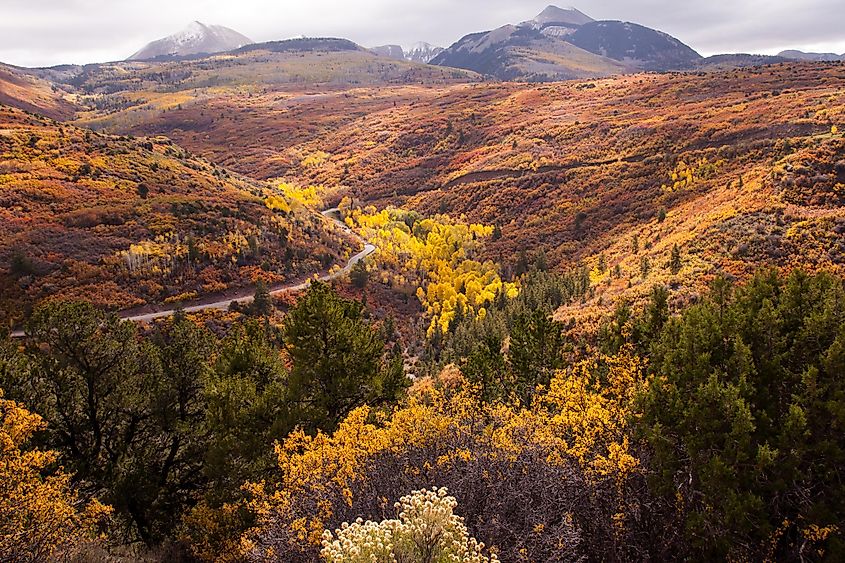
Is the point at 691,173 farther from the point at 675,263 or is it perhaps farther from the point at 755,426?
the point at 755,426

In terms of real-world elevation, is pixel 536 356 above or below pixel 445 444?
below

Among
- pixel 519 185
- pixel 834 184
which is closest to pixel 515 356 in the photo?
pixel 834 184

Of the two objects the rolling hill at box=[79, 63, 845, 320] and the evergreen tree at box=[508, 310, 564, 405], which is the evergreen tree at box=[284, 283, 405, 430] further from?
the rolling hill at box=[79, 63, 845, 320]

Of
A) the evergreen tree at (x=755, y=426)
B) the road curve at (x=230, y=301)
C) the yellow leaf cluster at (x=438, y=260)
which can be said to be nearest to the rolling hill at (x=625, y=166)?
the yellow leaf cluster at (x=438, y=260)

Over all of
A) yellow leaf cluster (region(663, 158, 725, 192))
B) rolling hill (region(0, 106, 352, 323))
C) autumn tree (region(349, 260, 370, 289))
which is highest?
yellow leaf cluster (region(663, 158, 725, 192))

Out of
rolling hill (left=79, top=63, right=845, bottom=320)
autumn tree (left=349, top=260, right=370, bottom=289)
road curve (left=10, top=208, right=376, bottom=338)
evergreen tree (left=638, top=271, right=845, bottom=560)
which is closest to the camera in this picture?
evergreen tree (left=638, top=271, right=845, bottom=560)

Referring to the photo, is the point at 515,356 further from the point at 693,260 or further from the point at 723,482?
the point at 693,260

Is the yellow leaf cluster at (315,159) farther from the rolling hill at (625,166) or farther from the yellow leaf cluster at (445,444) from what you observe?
the yellow leaf cluster at (445,444)

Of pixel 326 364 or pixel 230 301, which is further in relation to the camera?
pixel 230 301

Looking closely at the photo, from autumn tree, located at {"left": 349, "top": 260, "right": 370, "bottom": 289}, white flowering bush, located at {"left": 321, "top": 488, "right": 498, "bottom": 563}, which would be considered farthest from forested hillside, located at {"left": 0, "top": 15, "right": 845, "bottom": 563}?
autumn tree, located at {"left": 349, "top": 260, "right": 370, "bottom": 289}

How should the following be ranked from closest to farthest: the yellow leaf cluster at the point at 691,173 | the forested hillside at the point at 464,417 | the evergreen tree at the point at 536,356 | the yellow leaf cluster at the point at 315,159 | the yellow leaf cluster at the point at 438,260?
the forested hillside at the point at 464,417 < the evergreen tree at the point at 536,356 < the yellow leaf cluster at the point at 438,260 < the yellow leaf cluster at the point at 691,173 < the yellow leaf cluster at the point at 315,159

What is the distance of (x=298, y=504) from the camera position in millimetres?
14398

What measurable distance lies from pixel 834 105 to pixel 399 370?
101658mm

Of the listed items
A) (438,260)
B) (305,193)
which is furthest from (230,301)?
(305,193)
